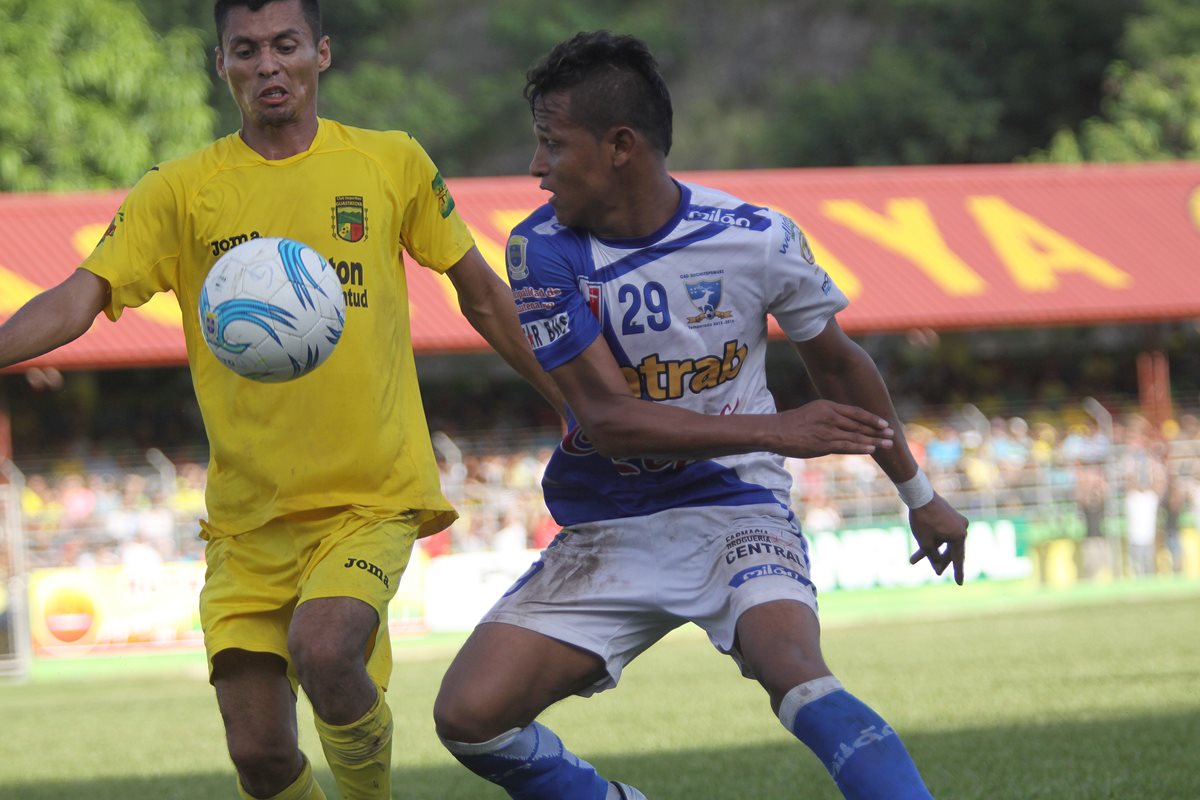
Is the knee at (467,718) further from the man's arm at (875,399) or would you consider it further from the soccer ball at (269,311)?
the man's arm at (875,399)

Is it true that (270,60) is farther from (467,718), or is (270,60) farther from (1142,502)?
(1142,502)

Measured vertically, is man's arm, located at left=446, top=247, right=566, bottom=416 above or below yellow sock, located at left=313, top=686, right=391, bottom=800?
above

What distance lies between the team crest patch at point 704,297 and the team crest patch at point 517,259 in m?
0.45

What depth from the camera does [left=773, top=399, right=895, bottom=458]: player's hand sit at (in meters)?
4.01

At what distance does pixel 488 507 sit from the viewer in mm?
20781

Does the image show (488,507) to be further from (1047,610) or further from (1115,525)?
(1115,525)

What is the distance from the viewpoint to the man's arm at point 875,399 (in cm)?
457

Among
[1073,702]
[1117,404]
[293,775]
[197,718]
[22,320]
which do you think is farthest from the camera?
[1117,404]

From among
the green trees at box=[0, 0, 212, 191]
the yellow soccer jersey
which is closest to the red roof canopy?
the green trees at box=[0, 0, 212, 191]

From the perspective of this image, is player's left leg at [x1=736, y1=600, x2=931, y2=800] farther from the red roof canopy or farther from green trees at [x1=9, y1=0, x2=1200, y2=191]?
green trees at [x1=9, y1=0, x2=1200, y2=191]

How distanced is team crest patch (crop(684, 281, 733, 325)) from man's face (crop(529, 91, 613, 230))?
35 cm

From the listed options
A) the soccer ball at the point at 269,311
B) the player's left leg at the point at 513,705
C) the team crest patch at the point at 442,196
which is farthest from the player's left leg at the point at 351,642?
the team crest patch at the point at 442,196

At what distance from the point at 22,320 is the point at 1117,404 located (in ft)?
87.0

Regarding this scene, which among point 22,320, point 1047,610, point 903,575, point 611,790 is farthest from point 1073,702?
point 903,575
